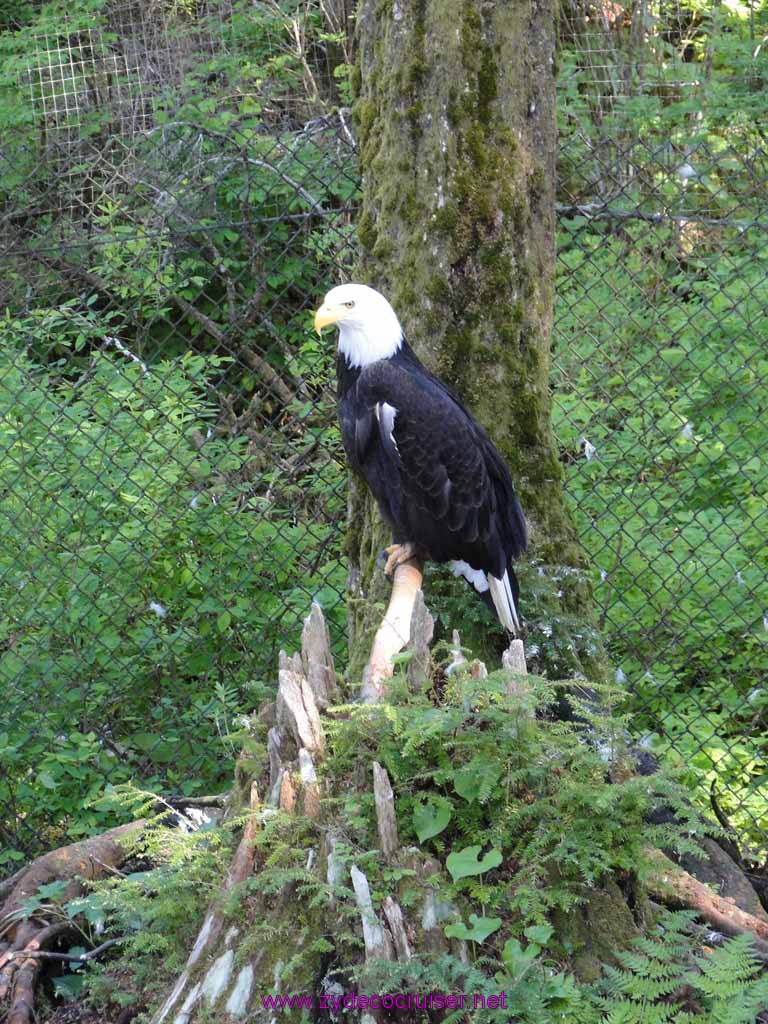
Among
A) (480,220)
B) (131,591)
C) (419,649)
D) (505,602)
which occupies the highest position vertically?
(480,220)

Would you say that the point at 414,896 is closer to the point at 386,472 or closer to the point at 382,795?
the point at 382,795

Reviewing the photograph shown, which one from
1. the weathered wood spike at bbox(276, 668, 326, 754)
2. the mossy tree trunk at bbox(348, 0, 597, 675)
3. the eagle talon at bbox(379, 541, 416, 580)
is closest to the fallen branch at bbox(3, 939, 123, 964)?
the weathered wood spike at bbox(276, 668, 326, 754)

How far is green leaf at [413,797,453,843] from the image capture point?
2422mm

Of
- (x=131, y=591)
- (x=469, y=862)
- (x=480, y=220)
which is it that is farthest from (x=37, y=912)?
(x=480, y=220)

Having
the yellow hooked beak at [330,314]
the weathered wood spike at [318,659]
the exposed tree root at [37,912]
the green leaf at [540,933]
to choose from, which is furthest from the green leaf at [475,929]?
the yellow hooked beak at [330,314]

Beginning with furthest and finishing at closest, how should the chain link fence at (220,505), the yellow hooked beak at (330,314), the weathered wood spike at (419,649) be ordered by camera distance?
the chain link fence at (220,505) < the yellow hooked beak at (330,314) < the weathered wood spike at (419,649)

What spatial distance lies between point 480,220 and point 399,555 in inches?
41.6

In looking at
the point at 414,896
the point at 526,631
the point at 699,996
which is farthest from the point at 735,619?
the point at 414,896

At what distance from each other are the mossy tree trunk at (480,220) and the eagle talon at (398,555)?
0.33 ft

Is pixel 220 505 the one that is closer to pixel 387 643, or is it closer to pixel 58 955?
pixel 387 643

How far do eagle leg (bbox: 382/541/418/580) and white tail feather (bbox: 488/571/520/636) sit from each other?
287mm

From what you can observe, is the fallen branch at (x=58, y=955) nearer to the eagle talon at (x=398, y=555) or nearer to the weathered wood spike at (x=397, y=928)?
the weathered wood spike at (x=397, y=928)

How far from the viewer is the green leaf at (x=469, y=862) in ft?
7.63

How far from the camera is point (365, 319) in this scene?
3396mm
